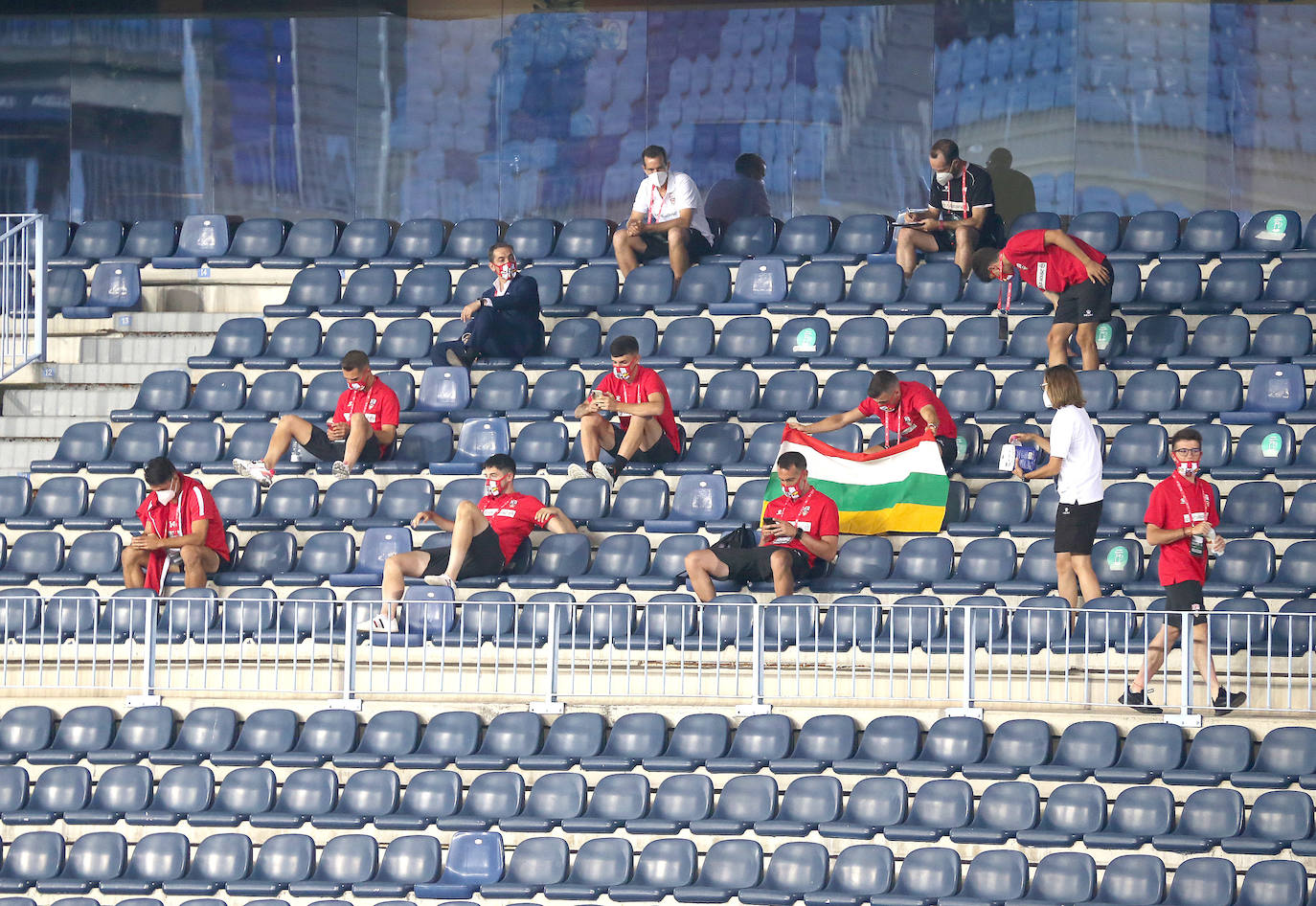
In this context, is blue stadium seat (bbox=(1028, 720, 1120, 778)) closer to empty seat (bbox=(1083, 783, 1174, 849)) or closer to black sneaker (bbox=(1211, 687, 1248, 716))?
empty seat (bbox=(1083, 783, 1174, 849))

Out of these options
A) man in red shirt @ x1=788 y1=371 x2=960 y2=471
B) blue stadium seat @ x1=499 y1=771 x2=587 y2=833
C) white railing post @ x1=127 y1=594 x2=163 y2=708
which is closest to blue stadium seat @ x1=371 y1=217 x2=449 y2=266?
man in red shirt @ x1=788 y1=371 x2=960 y2=471

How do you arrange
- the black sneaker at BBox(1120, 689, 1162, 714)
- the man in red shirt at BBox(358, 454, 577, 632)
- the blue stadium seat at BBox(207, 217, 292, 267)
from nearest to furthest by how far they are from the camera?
the black sneaker at BBox(1120, 689, 1162, 714), the man in red shirt at BBox(358, 454, 577, 632), the blue stadium seat at BBox(207, 217, 292, 267)

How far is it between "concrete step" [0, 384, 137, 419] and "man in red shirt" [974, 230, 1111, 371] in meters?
6.61

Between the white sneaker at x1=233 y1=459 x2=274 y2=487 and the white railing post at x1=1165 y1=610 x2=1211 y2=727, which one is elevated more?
the white sneaker at x1=233 y1=459 x2=274 y2=487

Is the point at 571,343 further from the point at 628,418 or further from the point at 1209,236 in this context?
the point at 1209,236

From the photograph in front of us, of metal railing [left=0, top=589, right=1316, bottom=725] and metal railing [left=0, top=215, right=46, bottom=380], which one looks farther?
metal railing [left=0, top=215, right=46, bottom=380]

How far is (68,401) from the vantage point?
47.4 ft

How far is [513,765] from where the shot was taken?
1067 centimetres

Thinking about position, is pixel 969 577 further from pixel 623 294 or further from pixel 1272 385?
pixel 623 294

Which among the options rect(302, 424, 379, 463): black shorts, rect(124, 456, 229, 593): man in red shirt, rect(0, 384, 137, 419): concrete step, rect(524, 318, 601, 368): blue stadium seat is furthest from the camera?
rect(0, 384, 137, 419): concrete step

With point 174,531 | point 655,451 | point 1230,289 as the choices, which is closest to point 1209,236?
point 1230,289

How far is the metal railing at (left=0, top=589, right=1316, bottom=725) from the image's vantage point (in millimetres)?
10344

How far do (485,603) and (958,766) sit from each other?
115 inches

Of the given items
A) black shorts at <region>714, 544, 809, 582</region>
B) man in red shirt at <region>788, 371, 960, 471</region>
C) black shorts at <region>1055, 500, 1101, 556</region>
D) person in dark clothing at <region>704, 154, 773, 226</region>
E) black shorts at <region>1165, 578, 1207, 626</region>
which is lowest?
black shorts at <region>1165, 578, 1207, 626</region>
